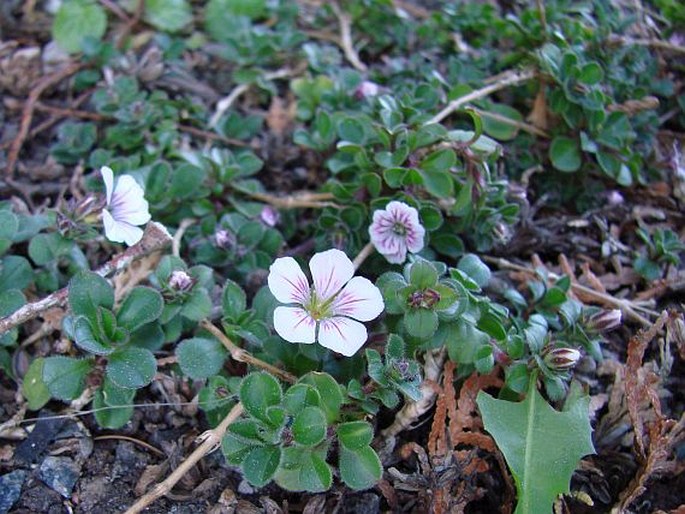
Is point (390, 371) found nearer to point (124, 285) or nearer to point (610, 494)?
point (610, 494)

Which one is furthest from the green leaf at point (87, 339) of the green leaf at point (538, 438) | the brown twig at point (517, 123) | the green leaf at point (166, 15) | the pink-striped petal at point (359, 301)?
the green leaf at point (166, 15)

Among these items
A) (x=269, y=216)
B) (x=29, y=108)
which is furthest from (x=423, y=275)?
(x=29, y=108)

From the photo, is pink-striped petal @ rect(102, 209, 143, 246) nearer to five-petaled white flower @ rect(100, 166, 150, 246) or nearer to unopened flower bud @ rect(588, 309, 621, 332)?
five-petaled white flower @ rect(100, 166, 150, 246)

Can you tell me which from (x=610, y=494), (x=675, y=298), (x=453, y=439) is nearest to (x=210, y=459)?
(x=453, y=439)

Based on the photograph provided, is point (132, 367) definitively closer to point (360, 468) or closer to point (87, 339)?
point (87, 339)

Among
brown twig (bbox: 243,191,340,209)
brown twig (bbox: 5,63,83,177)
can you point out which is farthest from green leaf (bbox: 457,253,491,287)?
brown twig (bbox: 5,63,83,177)

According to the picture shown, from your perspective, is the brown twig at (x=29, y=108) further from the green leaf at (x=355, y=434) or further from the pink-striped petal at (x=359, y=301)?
the green leaf at (x=355, y=434)

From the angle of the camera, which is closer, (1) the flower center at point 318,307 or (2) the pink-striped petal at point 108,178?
(1) the flower center at point 318,307
